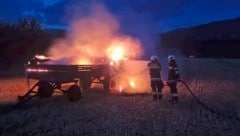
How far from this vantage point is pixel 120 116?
46.5ft

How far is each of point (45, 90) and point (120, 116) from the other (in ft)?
18.6

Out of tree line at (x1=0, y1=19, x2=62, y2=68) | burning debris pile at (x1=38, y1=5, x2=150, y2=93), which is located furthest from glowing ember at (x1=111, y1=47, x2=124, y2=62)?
tree line at (x1=0, y1=19, x2=62, y2=68)

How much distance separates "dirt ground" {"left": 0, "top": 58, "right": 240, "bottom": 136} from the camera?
40.2 ft

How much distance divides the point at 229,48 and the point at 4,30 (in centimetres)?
5559

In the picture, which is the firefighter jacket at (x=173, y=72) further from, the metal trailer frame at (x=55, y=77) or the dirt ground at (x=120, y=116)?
the metal trailer frame at (x=55, y=77)

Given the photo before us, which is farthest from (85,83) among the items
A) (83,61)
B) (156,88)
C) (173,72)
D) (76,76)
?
(173,72)

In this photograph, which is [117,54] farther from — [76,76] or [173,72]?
[173,72]

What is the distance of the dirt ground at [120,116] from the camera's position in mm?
12258

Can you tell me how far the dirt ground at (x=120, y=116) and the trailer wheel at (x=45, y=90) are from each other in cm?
40

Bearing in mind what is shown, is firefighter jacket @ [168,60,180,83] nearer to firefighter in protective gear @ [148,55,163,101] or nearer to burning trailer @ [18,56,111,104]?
firefighter in protective gear @ [148,55,163,101]

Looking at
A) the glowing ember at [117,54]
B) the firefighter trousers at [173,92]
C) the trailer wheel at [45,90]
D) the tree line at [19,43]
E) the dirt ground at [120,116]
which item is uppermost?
the tree line at [19,43]

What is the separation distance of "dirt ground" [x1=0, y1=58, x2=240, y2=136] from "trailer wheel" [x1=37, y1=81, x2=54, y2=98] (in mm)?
405

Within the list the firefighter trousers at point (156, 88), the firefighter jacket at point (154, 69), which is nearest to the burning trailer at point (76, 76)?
the firefighter jacket at point (154, 69)

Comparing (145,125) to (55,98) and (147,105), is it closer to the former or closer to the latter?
(147,105)
